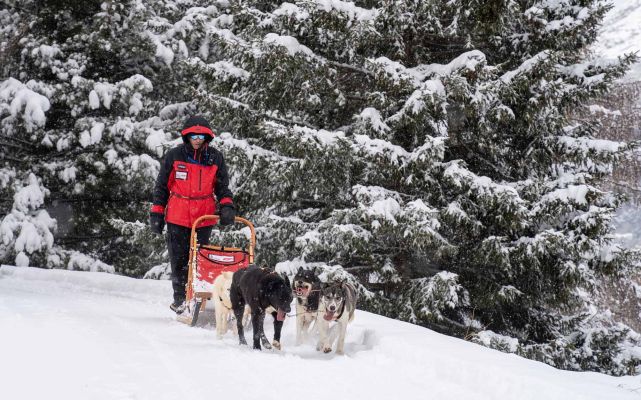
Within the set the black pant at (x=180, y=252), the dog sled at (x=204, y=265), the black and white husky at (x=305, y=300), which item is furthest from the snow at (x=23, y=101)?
the black and white husky at (x=305, y=300)

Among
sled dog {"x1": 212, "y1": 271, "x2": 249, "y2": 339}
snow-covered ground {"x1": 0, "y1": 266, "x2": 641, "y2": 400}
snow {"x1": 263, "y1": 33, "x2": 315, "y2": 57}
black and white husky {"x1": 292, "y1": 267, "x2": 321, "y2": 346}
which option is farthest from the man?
snow {"x1": 263, "y1": 33, "x2": 315, "y2": 57}

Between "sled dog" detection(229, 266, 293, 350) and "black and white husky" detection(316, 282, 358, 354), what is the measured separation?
1.46ft

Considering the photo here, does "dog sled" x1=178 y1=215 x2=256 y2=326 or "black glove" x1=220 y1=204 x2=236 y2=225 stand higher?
"black glove" x1=220 y1=204 x2=236 y2=225

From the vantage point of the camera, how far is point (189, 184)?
23.1 feet

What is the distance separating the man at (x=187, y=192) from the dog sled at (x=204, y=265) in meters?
0.26

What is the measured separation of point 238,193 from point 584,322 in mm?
7124

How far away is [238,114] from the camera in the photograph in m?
11.1

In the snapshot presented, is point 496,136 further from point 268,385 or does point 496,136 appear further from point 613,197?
point 268,385

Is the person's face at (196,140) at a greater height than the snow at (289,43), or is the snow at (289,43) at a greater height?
the snow at (289,43)

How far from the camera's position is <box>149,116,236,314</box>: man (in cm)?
694

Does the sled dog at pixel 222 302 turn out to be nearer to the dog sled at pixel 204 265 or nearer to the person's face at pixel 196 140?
the dog sled at pixel 204 265

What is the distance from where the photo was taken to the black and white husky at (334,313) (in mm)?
5699

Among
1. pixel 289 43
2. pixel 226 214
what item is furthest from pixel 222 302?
pixel 289 43

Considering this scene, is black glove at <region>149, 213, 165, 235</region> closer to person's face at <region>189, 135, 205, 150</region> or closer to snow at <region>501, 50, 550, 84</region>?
person's face at <region>189, 135, 205, 150</region>
